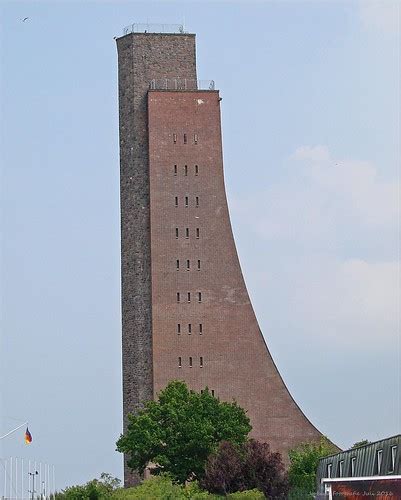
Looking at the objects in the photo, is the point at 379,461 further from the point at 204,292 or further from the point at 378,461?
the point at 204,292

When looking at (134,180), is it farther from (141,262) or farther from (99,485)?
(99,485)

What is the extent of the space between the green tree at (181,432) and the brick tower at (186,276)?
674cm

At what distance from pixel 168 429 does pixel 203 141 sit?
1834 cm

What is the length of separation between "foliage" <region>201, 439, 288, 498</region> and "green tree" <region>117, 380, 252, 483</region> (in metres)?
6.39

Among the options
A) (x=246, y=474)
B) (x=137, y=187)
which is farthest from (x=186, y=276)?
(x=246, y=474)

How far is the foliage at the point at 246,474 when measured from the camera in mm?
73000

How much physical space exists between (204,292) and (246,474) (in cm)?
1981

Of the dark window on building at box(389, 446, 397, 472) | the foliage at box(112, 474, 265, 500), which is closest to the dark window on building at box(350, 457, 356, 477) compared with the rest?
the dark window on building at box(389, 446, 397, 472)

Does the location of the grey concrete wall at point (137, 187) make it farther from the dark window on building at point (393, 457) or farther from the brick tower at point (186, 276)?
the dark window on building at point (393, 457)

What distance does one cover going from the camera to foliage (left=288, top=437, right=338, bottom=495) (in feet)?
248

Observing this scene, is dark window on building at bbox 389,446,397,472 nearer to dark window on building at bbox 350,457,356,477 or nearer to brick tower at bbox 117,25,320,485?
dark window on building at bbox 350,457,356,477

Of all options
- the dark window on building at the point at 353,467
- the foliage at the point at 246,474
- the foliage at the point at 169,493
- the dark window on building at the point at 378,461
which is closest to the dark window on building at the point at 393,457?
the dark window on building at the point at 378,461

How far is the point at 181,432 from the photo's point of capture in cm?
8231

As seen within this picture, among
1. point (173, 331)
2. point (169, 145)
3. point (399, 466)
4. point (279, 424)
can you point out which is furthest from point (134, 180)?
point (399, 466)
